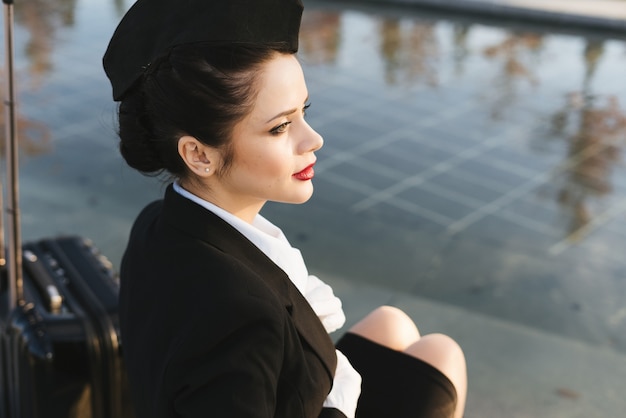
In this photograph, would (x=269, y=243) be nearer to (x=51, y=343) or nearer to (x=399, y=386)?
(x=399, y=386)

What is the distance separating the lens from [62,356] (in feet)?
6.24

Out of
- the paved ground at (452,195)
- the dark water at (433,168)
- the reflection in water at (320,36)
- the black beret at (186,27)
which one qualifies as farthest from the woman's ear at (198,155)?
the reflection in water at (320,36)

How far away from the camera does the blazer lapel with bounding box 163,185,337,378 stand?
1.45 metres

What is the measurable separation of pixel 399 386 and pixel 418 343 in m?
0.17

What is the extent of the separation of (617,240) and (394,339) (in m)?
2.23

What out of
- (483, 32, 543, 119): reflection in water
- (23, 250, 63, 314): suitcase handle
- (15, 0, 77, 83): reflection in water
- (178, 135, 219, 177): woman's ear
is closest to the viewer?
(178, 135, 219, 177): woman's ear

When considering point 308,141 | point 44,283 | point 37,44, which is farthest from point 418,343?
point 37,44

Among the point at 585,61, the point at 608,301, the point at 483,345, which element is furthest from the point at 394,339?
the point at 585,61

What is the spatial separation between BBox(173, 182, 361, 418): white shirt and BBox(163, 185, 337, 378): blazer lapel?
2cm

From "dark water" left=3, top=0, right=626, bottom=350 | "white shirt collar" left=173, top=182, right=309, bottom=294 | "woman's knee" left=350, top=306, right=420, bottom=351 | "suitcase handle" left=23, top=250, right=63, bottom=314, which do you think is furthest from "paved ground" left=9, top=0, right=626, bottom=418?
"white shirt collar" left=173, top=182, right=309, bottom=294

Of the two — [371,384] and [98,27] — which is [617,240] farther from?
[98,27]

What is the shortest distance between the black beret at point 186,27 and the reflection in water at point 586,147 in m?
2.83

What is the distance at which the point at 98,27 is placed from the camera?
7.22m

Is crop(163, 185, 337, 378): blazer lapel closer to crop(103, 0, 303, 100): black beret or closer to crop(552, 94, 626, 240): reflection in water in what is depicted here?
crop(103, 0, 303, 100): black beret
